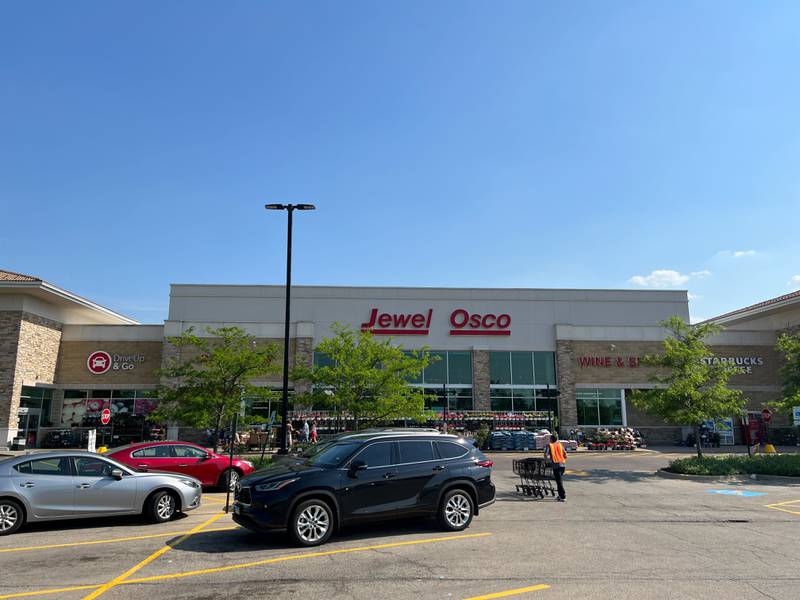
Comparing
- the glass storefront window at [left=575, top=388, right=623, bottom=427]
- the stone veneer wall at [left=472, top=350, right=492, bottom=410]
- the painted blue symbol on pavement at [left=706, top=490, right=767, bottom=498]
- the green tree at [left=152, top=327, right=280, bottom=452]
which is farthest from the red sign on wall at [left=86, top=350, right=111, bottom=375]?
the painted blue symbol on pavement at [left=706, top=490, right=767, bottom=498]

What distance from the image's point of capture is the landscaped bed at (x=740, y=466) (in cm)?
1916

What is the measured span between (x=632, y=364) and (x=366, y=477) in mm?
33002

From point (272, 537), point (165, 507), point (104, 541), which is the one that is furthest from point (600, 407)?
point (104, 541)

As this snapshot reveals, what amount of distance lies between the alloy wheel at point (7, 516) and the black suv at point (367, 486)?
388 cm

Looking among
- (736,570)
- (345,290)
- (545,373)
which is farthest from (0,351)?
(736,570)

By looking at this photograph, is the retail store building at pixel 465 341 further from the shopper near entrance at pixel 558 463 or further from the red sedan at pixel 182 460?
the shopper near entrance at pixel 558 463

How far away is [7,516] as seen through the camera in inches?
375

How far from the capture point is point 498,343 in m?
38.2

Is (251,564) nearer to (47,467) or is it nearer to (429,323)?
(47,467)

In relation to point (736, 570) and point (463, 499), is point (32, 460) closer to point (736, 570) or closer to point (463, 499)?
point (463, 499)

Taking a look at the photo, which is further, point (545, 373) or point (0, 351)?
point (545, 373)

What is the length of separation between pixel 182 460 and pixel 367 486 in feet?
25.2

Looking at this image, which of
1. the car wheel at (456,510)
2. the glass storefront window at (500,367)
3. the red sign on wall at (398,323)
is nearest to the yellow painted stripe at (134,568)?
the car wheel at (456,510)

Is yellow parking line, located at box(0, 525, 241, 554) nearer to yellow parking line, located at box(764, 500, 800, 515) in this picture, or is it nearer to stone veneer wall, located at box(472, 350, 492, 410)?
yellow parking line, located at box(764, 500, 800, 515)
